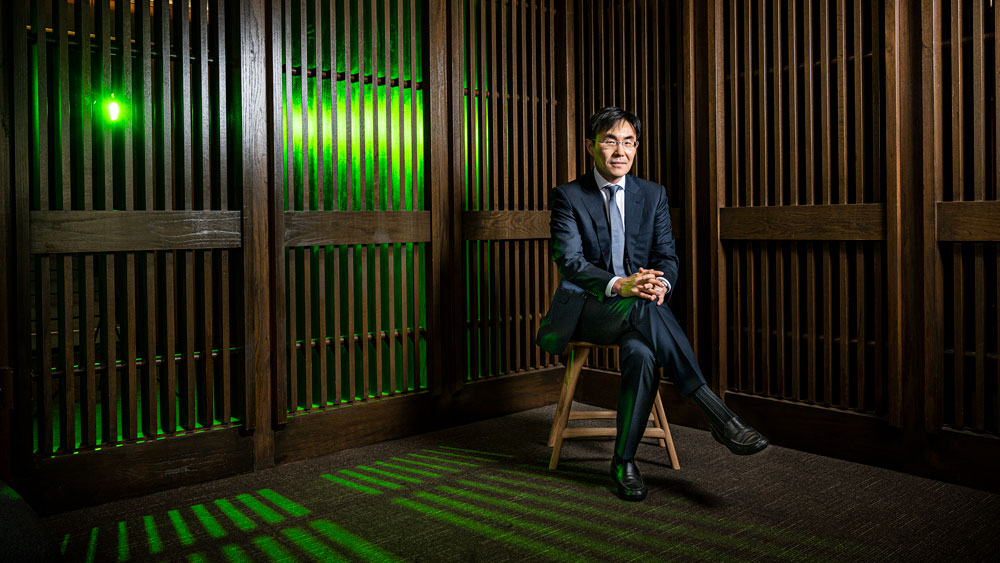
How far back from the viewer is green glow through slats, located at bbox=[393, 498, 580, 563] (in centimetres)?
217

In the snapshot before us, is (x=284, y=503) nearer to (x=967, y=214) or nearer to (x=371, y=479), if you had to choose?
(x=371, y=479)

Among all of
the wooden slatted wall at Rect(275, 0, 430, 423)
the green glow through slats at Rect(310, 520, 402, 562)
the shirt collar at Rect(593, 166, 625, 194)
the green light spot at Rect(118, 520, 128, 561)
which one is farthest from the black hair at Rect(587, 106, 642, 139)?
the green light spot at Rect(118, 520, 128, 561)

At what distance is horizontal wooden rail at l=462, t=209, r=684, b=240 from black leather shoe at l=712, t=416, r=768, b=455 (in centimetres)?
137

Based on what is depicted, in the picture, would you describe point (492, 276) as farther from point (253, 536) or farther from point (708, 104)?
point (253, 536)

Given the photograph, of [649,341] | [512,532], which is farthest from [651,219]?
[512,532]

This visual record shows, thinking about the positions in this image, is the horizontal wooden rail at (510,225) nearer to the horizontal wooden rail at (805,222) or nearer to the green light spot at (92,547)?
the horizontal wooden rail at (805,222)

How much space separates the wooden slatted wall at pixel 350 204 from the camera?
3.22m

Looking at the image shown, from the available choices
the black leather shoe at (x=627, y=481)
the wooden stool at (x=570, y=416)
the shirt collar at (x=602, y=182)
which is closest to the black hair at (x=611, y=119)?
the shirt collar at (x=602, y=182)

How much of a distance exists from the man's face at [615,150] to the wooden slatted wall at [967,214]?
113 centimetres

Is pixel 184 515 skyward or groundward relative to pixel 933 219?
groundward

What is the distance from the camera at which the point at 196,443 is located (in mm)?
2914

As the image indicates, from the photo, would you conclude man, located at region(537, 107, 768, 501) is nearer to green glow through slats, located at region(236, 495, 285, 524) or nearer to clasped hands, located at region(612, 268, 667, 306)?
clasped hands, located at region(612, 268, 667, 306)

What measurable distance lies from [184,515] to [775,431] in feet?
8.03

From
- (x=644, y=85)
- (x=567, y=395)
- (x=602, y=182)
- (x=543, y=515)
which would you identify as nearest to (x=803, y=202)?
(x=602, y=182)
